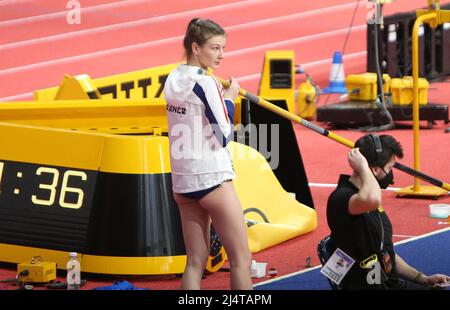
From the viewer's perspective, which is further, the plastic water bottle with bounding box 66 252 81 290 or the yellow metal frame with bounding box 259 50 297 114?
the yellow metal frame with bounding box 259 50 297 114

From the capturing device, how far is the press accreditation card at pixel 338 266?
22.2 ft

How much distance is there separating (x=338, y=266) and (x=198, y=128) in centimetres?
108

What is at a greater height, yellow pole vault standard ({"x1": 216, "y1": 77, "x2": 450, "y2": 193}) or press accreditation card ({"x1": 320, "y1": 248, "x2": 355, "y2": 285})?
yellow pole vault standard ({"x1": 216, "y1": 77, "x2": 450, "y2": 193})

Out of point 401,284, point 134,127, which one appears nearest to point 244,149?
point 134,127

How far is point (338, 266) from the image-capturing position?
6.80 metres

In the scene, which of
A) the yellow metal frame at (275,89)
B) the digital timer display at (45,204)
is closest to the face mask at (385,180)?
the digital timer display at (45,204)

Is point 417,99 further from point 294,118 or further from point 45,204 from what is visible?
point 45,204

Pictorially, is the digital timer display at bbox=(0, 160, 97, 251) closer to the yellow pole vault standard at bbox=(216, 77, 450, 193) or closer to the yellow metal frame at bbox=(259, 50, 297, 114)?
the yellow pole vault standard at bbox=(216, 77, 450, 193)

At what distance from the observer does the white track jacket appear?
6496 millimetres

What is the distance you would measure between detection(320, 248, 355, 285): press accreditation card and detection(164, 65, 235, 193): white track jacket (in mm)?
746

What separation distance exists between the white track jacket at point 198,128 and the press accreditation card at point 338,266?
0.75 metres

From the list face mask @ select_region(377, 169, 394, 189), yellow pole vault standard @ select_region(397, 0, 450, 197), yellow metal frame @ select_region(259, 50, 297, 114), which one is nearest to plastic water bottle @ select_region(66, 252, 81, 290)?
face mask @ select_region(377, 169, 394, 189)

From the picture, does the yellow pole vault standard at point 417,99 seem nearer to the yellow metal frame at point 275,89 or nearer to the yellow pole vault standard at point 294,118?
the yellow pole vault standard at point 294,118
